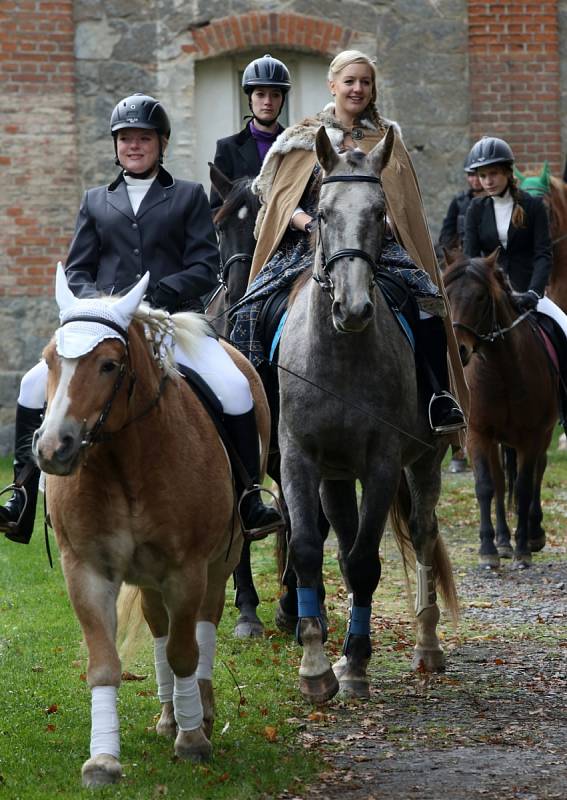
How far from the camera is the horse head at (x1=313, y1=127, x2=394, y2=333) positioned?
6.37 meters

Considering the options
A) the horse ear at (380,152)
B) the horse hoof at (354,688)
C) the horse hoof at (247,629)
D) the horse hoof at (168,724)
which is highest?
the horse ear at (380,152)

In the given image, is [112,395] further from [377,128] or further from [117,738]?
[377,128]

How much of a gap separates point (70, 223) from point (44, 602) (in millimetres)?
8084

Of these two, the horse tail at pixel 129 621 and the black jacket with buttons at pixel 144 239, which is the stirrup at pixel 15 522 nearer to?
the horse tail at pixel 129 621

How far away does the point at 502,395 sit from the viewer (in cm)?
1107

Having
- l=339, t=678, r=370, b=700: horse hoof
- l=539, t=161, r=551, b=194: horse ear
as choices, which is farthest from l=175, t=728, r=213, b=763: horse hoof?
l=539, t=161, r=551, b=194: horse ear

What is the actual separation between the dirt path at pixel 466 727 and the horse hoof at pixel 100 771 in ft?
2.05

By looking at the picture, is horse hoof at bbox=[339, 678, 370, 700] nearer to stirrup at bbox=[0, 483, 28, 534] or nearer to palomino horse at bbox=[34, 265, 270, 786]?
palomino horse at bbox=[34, 265, 270, 786]

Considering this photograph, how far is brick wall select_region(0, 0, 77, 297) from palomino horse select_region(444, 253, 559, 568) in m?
7.11

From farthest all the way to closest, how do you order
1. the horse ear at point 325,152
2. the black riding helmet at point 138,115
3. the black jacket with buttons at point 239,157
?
the black jacket with buttons at point 239,157 → the horse ear at point 325,152 → the black riding helmet at point 138,115

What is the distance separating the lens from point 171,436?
5582 mm

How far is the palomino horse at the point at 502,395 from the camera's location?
10695mm

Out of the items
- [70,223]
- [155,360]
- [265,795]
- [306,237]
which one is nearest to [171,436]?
[155,360]

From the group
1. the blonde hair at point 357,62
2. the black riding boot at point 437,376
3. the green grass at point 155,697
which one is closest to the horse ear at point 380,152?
the blonde hair at point 357,62
